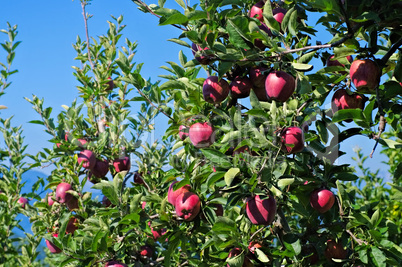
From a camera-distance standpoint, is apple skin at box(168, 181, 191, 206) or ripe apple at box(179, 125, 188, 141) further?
ripe apple at box(179, 125, 188, 141)

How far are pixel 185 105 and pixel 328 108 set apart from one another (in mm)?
799

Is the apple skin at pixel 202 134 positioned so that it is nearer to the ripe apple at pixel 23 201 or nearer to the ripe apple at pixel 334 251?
the ripe apple at pixel 334 251

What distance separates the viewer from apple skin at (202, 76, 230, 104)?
202cm

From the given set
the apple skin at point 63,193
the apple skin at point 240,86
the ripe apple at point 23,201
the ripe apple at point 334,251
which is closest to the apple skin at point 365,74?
the apple skin at point 240,86

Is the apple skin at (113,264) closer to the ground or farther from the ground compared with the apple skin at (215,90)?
closer to the ground

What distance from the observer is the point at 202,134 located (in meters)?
2.11

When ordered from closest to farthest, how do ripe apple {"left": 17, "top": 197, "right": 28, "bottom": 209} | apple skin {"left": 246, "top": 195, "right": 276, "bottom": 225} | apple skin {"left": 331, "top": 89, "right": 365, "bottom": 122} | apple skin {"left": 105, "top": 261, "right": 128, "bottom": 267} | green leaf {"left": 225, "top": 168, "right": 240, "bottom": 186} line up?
1. green leaf {"left": 225, "top": 168, "right": 240, "bottom": 186}
2. apple skin {"left": 246, "top": 195, "right": 276, "bottom": 225}
3. apple skin {"left": 331, "top": 89, "right": 365, "bottom": 122}
4. apple skin {"left": 105, "top": 261, "right": 128, "bottom": 267}
5. ripe apple {"left": 17, "top": 197, "right": 28, "bottom": 209}

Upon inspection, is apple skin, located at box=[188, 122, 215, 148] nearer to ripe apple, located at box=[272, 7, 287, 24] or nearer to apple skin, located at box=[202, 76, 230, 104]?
apple skin, located at box=[202, 76, 230, 104]

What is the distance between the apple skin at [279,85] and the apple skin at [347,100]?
0.26m

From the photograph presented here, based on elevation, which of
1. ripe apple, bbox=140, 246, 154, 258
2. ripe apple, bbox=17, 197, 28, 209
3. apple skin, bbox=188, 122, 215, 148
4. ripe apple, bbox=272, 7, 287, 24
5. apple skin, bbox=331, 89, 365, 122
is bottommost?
ripe apple, bbox=140, 246, 154, 258

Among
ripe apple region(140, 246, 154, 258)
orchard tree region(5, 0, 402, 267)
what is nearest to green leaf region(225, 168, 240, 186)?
orchard tree region(5, 0, 402, 267)

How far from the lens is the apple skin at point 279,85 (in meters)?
1.85

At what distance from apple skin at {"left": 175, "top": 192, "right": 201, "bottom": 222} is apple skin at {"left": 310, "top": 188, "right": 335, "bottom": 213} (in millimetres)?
617

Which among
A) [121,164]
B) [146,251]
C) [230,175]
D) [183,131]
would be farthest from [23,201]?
[230,175]
